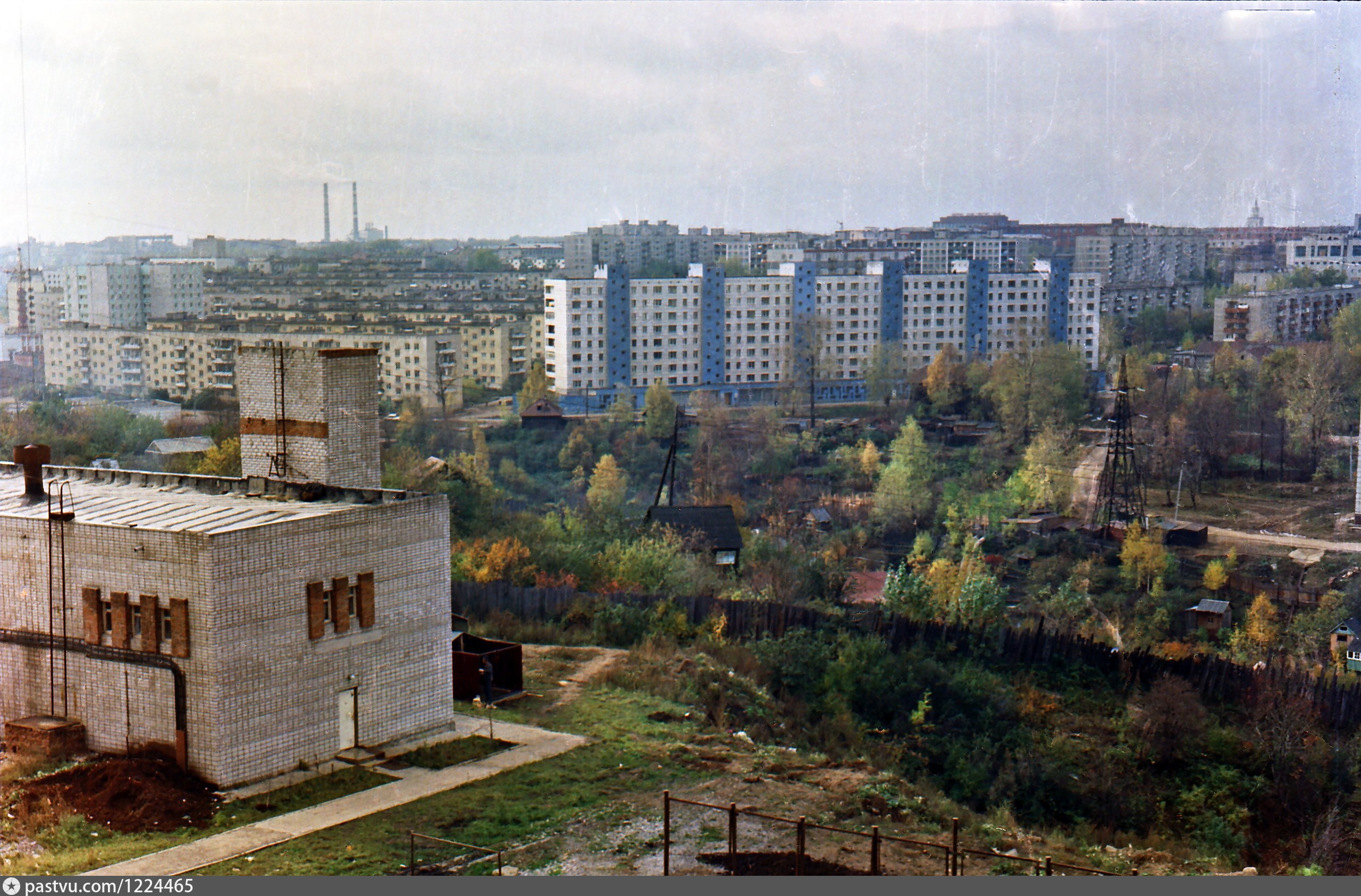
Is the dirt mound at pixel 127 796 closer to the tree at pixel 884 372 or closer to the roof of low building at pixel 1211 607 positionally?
the roof of low building at pixel 1211 607

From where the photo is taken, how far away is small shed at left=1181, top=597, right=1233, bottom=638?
16234 millimetres

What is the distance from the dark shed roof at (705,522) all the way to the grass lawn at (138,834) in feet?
33.7

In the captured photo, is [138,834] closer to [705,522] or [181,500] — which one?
[181,500]

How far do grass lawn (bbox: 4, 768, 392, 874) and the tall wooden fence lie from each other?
17.0 ft

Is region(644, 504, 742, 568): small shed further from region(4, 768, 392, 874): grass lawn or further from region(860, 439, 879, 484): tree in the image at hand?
region(4, 768, 392, 874): grass lawn

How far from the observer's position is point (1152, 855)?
7207 millimetres

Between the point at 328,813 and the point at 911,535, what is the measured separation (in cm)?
1485

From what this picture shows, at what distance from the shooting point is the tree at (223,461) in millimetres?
16797

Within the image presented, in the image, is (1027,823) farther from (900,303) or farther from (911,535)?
(900,303)

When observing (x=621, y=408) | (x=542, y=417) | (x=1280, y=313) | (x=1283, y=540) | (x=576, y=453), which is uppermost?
(x=1280, y=313)

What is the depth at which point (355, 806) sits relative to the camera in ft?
22.2

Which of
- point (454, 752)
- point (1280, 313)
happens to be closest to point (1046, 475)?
point (1280, 313)

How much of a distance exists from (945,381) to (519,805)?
20653mm

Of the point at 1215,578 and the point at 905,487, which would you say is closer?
the point at 1215,578
